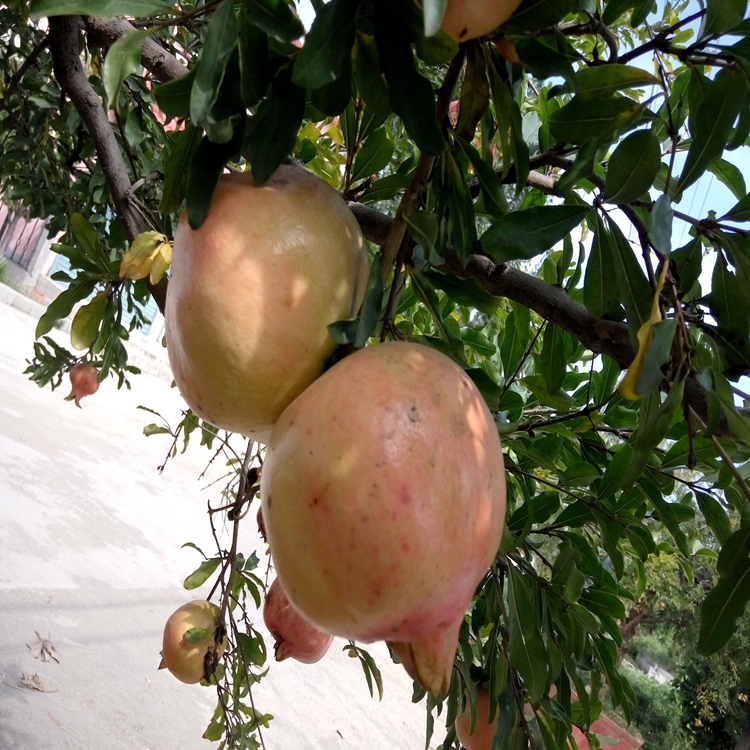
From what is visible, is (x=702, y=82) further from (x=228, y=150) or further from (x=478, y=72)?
(x=228, y=150)

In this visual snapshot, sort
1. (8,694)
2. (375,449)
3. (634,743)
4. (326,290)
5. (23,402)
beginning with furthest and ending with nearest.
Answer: (23,402) < (634,743) < (8,694) < (326,290) < (375,449)

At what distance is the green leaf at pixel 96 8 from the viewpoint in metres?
0.51

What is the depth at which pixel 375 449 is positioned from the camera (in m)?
0.43

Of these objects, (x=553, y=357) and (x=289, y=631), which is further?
(x=289, y=631)

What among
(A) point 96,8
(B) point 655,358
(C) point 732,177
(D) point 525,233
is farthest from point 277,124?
(C) point 732,177

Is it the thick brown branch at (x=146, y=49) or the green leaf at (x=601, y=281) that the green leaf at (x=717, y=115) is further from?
the thick brown branch at (x=146, y=49)

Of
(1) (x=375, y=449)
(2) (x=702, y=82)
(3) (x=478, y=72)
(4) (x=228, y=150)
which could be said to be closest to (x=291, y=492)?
(1) (x=375, y=449)

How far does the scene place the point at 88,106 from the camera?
45.1 inches

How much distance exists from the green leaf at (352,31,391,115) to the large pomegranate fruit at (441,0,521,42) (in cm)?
10

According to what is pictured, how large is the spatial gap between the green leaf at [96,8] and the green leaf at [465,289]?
14.0 inches

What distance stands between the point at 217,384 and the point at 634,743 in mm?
4740

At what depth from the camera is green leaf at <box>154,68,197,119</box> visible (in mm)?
552

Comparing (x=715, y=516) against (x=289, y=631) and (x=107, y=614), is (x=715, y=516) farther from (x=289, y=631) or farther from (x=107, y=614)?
(x=107, y=614)

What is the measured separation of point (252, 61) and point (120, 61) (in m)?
0.11
